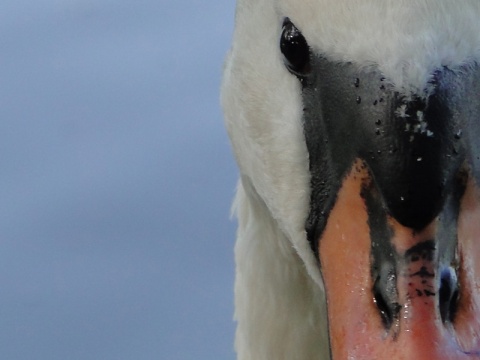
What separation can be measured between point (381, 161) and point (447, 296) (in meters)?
0.22

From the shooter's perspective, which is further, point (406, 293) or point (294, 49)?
point (294, 49)

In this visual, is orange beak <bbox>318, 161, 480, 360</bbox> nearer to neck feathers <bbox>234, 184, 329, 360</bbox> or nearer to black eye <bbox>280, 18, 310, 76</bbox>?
black eye <bbox>280, 18, 310, 76</bbox>

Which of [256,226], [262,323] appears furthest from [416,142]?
[262,323]

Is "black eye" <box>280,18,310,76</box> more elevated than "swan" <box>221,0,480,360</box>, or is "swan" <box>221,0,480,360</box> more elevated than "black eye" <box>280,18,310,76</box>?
"black eye" <box>280,18,310,76</box>

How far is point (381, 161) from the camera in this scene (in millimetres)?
1719

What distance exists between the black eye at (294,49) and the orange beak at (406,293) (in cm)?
21

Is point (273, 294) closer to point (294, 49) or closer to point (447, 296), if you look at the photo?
point (294, 49)

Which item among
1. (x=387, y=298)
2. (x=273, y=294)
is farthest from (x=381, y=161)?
(x=273, y=294)

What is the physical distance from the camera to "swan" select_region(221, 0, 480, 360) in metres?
1.62

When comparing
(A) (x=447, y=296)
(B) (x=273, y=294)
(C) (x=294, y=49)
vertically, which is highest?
(C) (x=294, y=49)

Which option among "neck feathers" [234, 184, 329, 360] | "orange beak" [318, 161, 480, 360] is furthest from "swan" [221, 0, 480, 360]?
"neck feathers" [234, 184, 329, 360]

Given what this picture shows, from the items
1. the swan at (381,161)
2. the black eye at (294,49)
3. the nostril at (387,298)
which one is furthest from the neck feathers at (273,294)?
the nostril at (387,298)

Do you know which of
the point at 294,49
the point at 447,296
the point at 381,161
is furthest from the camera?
the point at 294,49

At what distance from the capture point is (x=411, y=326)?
5.23 feet
